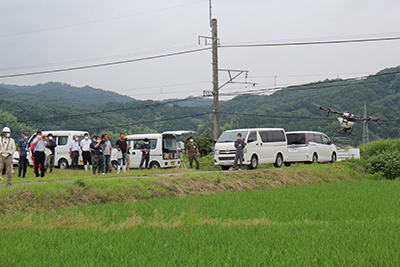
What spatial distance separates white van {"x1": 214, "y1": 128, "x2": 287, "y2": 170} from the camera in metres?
19.2

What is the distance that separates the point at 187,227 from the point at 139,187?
509cm

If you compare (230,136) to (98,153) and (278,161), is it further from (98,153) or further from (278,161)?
(98,153)

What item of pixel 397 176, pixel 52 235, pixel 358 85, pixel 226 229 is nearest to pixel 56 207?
pixel 52 235

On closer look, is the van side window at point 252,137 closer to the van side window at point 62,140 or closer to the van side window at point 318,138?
the van side window at point 318,138

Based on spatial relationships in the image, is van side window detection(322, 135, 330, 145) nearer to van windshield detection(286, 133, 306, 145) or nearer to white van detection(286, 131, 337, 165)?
white van detection(286, 131, 337, 165)

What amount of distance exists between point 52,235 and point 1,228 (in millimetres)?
1333

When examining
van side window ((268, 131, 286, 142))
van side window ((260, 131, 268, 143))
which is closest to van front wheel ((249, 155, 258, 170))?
van side window ((260, 131, 268, 143))

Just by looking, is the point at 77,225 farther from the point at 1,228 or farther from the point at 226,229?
the point at 226,229

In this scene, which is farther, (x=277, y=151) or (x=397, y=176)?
(x=397, y=176)

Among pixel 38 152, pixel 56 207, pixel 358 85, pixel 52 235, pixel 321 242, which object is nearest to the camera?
pixel 321 242

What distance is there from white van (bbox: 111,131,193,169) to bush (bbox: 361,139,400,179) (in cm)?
1053

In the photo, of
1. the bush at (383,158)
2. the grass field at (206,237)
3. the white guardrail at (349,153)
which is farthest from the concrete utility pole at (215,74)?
the grass field at (206,237)

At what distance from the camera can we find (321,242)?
5.82 metres

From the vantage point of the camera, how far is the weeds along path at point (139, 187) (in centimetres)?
957
